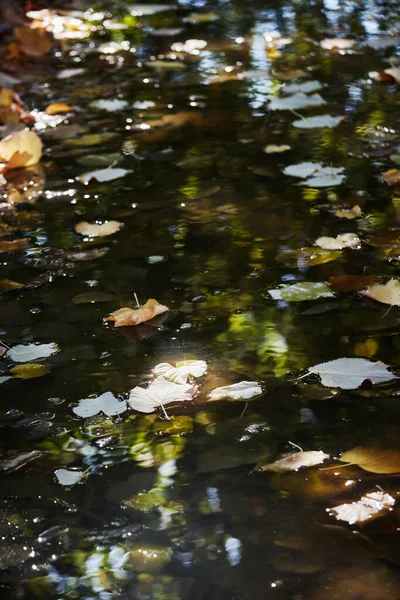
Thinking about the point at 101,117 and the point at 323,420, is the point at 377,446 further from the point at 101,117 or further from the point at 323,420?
the point at 101,117

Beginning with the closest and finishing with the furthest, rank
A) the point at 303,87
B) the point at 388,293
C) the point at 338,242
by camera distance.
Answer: the point at 388,293
the point at 338,242
the point at 303,87

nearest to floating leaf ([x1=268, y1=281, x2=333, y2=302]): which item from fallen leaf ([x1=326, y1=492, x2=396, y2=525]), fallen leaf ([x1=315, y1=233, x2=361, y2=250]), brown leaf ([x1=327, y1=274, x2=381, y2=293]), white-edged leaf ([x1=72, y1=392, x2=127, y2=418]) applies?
brown leaf ([x1=327, y1=274, x2=381, y2=293])

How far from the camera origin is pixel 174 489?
4.23 ft

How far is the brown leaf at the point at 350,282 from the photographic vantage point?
72.5 inches

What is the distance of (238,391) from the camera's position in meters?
1.50

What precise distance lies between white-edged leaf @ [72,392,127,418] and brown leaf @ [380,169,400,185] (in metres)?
1.23

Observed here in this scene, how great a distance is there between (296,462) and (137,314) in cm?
58

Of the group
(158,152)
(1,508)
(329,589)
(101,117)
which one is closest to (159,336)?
(1,508)

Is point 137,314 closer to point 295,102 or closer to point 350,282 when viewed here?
point 350,282

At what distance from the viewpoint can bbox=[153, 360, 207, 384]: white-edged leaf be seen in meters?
1.54

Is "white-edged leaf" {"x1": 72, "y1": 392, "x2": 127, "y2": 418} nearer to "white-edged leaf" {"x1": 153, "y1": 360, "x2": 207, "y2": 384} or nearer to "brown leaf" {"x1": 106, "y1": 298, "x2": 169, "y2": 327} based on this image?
"white-edged leaf" {"x1": 153, "y1": 360, "x2": 207, "y2": 384}

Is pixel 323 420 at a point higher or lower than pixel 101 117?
higher

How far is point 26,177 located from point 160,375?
135 centimetres

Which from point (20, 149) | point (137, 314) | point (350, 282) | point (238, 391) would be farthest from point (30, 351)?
point (20, 149)
